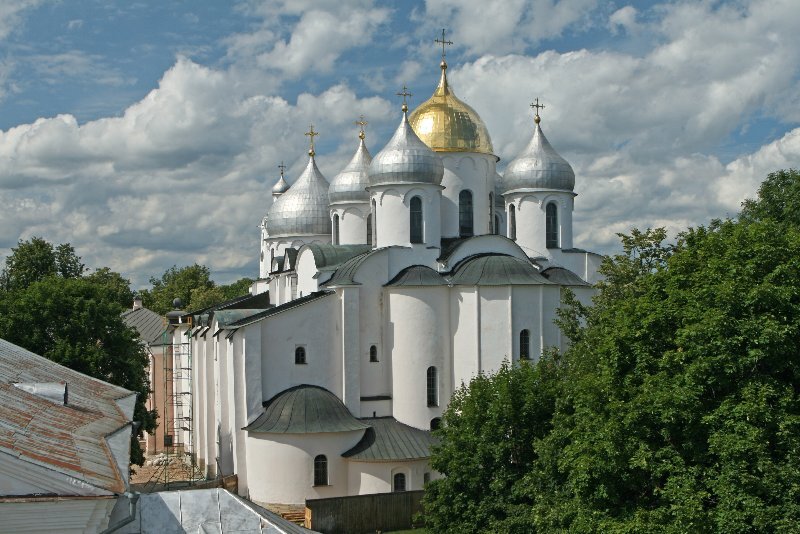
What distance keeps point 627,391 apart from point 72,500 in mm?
10592

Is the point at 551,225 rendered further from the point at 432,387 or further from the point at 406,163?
the point at 432,387

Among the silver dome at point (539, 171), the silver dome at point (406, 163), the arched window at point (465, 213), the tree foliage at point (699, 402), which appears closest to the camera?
the tree foliage at point (699, 402)

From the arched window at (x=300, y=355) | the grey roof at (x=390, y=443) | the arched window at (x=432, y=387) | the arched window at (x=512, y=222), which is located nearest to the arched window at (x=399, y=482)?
the grey roof at (x=390, y=443)

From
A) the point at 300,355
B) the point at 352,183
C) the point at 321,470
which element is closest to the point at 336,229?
the point at 352,183

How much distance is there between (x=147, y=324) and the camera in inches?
2106

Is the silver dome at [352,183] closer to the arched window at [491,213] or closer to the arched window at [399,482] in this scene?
the arched window at [491,213]

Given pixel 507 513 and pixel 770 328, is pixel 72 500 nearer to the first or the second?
pixel 770 328

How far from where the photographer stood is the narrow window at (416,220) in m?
31.0

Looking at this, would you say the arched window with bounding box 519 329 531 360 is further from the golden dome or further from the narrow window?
the golden dome

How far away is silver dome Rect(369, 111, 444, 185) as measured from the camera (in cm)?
3100

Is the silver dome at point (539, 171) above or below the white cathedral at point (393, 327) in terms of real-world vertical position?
above

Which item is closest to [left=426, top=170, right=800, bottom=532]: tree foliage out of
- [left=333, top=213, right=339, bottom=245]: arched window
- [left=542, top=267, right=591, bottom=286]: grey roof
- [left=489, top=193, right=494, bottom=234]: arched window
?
[left=542, top=267, right=591, bottom=286]: grey roof

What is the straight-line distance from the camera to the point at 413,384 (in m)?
29.1

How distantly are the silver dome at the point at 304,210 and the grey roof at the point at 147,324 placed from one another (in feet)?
34.0
